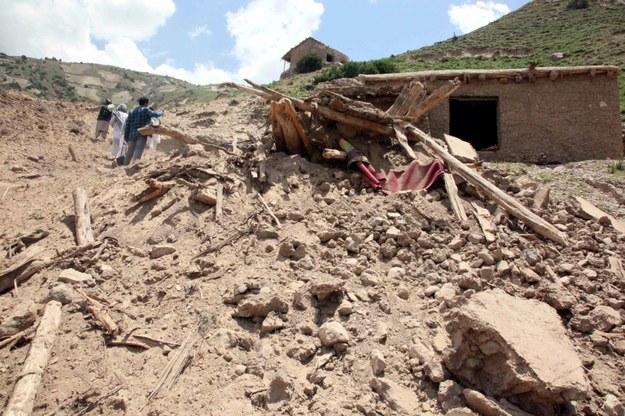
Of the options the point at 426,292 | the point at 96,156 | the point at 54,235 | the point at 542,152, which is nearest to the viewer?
the point at 426,292

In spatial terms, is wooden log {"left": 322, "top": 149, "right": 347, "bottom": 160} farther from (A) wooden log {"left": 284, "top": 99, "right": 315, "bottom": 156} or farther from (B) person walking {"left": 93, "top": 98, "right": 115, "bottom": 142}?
(B) person walking {"left": 93, "top": 98, "right": 115, "bottom": 142}

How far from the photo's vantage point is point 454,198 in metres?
4.62

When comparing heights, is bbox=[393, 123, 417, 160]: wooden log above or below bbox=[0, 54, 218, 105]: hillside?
below

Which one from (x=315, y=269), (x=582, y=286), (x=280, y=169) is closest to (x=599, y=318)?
(x=582, y=286)

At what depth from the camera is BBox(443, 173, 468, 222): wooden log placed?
439 cm

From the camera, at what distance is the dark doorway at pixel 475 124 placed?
36.0 feet

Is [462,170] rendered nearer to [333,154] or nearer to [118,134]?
[333,154]

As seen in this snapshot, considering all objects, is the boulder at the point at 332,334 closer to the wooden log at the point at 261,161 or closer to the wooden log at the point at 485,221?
the wooden log at the point at 485,221

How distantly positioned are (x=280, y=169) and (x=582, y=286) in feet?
11.0

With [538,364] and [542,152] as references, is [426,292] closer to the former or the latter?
[538,364]

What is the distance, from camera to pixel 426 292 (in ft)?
11.2

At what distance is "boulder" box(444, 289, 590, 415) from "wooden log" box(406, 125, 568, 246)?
1.63 meters

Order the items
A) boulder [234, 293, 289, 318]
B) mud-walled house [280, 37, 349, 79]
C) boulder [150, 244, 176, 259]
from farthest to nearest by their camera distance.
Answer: mud-walled house [280, 37, 349, 79]
boulder [150, 244, 176, 259]
boulder [234, 293, 289, 318]

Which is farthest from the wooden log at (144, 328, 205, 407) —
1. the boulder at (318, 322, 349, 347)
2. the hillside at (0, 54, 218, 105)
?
the hillside at (0, 54, 218, 105)
